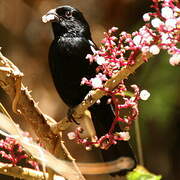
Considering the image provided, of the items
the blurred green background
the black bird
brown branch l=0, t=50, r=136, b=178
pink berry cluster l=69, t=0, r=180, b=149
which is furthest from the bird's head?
pink berry cluster l=69, t=0, r=180, b=149

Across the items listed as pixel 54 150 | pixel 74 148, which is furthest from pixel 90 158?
pixel 54 150

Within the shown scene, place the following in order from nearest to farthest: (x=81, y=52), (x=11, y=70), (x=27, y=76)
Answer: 1. (x=11, y=70)
2. (x=81, y=52)
3. (x=27, y=76)

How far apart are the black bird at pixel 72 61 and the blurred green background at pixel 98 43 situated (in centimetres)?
105

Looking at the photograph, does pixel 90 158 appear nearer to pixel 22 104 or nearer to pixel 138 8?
Result: pixel 138 8

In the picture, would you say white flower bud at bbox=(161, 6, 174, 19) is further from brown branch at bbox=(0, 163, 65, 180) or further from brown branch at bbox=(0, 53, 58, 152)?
brown branch at bbox=(0, 163, 65, 180)

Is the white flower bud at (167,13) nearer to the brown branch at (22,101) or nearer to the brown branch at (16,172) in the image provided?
the brown branch at (22,101)

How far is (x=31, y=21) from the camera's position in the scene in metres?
4.09

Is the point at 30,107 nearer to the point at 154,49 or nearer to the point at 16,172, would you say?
the point at 16,172

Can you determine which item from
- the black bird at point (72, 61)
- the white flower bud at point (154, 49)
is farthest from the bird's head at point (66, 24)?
the white flower bud at point (154, 49)

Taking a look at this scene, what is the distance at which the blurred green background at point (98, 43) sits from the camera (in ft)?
12.2

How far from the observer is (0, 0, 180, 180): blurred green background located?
12.2ft

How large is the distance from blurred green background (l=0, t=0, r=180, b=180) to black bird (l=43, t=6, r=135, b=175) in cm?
105

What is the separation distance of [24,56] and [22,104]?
2.41m

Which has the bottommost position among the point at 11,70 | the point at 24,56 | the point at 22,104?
the point at 22,104
